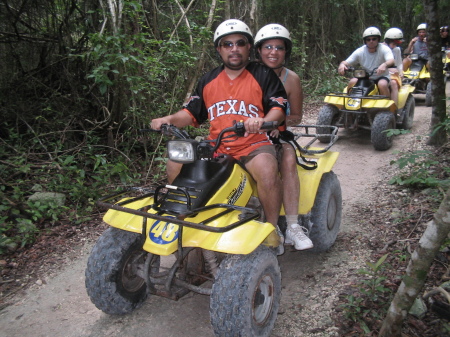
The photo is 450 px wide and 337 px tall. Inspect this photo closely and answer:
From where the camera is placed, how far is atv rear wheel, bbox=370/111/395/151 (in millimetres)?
6692

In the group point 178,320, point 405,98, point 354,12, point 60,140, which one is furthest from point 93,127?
point 354,12

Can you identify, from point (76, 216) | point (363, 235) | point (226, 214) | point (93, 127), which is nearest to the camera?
point (226, 214)

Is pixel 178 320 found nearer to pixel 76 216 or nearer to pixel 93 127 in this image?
pixel 76 216

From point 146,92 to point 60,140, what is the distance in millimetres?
1442

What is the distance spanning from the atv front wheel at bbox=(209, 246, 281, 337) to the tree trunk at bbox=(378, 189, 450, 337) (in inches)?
30.3

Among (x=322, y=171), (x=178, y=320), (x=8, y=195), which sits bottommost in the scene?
(x=178, y=320)

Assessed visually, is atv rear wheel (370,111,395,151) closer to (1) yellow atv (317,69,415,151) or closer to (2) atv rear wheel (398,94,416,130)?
(1) yellow atv (317,69,415,151)

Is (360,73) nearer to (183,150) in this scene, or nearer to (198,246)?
(183,150)

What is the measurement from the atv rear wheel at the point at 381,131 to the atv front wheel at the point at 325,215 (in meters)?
3.14

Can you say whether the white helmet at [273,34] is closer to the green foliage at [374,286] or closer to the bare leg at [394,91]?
the green foliage at [374,286]

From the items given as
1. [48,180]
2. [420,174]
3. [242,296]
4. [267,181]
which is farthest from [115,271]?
[420,174]

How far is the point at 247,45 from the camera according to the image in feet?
10.8

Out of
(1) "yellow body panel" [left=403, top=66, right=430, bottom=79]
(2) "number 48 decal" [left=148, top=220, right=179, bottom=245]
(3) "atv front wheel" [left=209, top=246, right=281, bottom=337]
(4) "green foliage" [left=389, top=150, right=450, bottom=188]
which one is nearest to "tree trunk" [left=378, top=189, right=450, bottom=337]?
(3) "atv front wheel" [left=209, top=246, right=281, bottom=337]

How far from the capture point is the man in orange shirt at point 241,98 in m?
3.07
